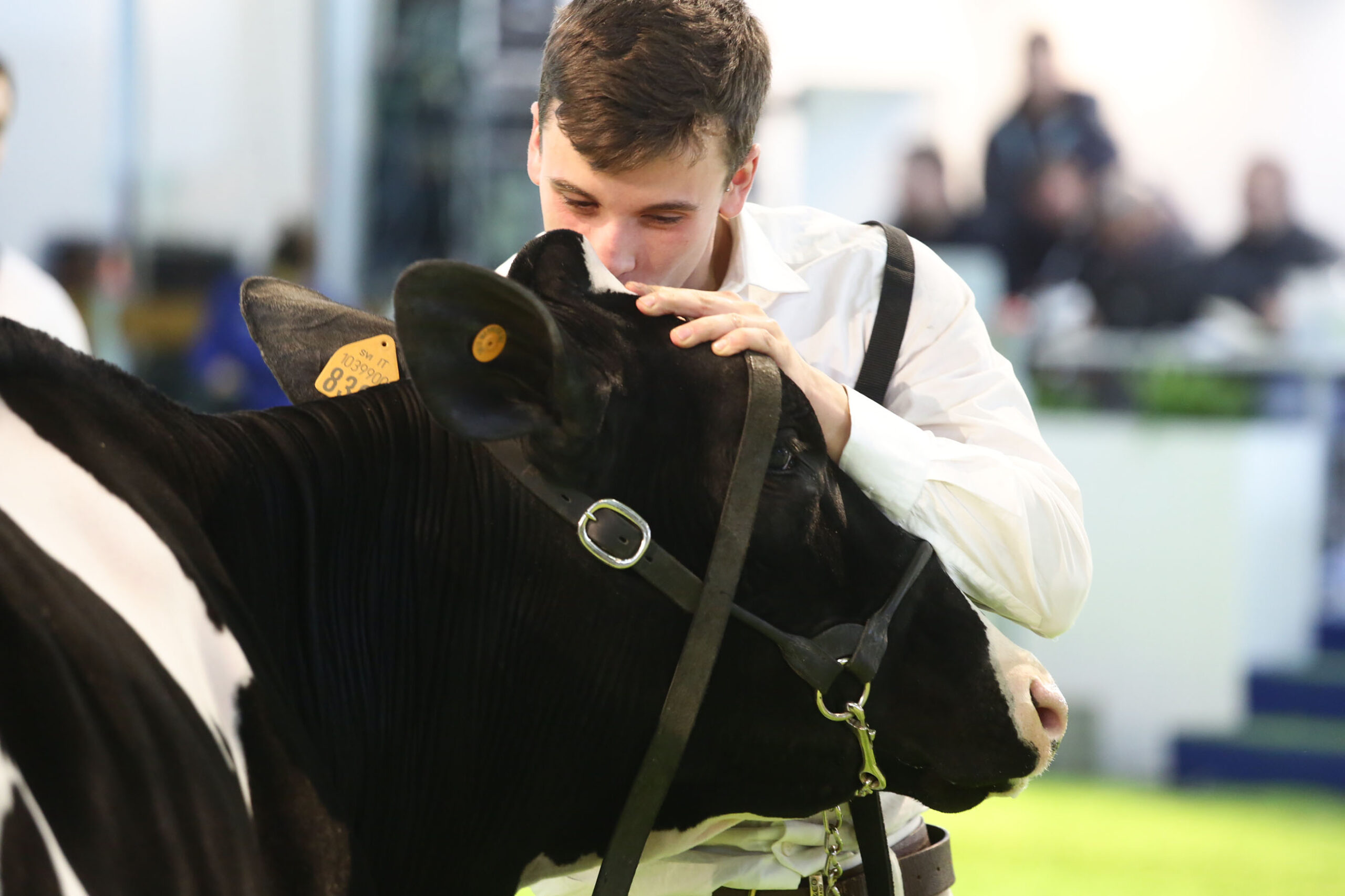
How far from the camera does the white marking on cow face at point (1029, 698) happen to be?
156 cm

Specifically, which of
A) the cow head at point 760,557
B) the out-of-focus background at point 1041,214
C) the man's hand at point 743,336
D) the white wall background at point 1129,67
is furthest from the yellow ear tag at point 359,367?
the white wall background at point 1129,67

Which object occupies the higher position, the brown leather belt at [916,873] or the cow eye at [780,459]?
the cow eye at [780,459]

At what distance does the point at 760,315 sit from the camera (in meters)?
1.54

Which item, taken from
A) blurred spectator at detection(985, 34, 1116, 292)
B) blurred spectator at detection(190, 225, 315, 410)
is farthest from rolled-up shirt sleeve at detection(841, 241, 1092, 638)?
blurred spectator at detection(985, 34, 1116, 292)

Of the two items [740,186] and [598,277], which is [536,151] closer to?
[740,186]

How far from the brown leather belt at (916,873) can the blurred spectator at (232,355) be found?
233 inches

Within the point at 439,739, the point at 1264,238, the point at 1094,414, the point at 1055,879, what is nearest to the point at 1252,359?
the point at 1094,414

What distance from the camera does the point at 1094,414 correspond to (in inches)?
315

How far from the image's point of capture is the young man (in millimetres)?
1571

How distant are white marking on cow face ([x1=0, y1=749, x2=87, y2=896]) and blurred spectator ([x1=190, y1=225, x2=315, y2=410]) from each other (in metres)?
6.45

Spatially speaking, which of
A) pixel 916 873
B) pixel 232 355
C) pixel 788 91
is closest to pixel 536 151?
pixel 916 873

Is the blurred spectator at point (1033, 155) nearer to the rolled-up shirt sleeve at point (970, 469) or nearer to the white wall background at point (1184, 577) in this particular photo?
the white wall background at point (1184, 577)

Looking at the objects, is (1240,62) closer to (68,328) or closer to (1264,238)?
(1264,238)

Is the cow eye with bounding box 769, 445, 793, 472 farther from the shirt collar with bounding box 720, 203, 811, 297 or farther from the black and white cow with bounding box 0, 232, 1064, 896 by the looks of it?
the shirt collar with bounding box 720, 203, 811, 297
